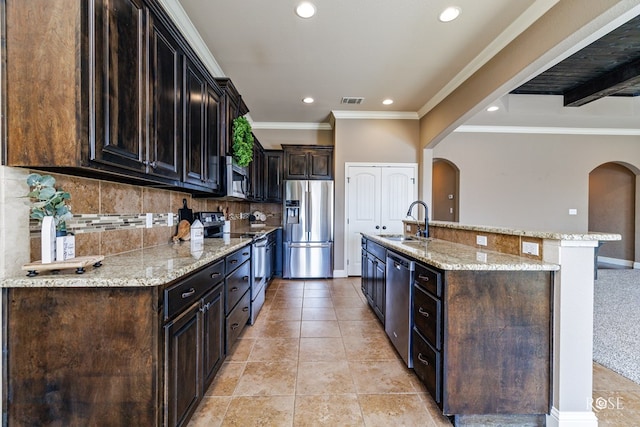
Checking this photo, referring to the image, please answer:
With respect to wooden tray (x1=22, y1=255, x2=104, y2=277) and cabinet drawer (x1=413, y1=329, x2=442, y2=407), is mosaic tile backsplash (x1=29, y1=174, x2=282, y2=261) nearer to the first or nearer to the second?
wooden tray (x1=22, y1=255, x2=104, y2=277)

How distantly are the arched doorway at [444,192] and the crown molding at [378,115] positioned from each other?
5.97 ft

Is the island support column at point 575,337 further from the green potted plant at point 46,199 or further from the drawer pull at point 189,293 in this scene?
the green potted plant at point 46,199

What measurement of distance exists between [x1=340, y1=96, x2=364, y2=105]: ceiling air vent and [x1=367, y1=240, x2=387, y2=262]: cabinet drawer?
2.37m

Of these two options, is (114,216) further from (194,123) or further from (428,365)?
(428,365)

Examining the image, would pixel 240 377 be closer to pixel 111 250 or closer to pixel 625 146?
pixel 111 250

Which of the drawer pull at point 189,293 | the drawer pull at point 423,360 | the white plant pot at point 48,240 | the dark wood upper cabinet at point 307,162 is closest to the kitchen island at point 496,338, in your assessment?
the drawer pull at point 423,360

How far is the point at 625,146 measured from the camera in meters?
5.72

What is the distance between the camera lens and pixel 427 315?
5.69 ft

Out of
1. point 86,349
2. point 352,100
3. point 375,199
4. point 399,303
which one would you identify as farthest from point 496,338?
point 352,100

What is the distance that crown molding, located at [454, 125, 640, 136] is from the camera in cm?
561

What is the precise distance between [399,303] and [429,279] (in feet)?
1.80

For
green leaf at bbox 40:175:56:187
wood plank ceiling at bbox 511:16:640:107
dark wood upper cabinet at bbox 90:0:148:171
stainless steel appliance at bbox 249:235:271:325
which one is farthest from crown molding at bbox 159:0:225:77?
wood plank ceiling at bbox 511:16:640:107

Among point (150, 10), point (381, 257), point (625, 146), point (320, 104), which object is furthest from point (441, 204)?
point (150, 10)

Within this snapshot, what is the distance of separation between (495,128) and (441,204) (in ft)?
7.21
